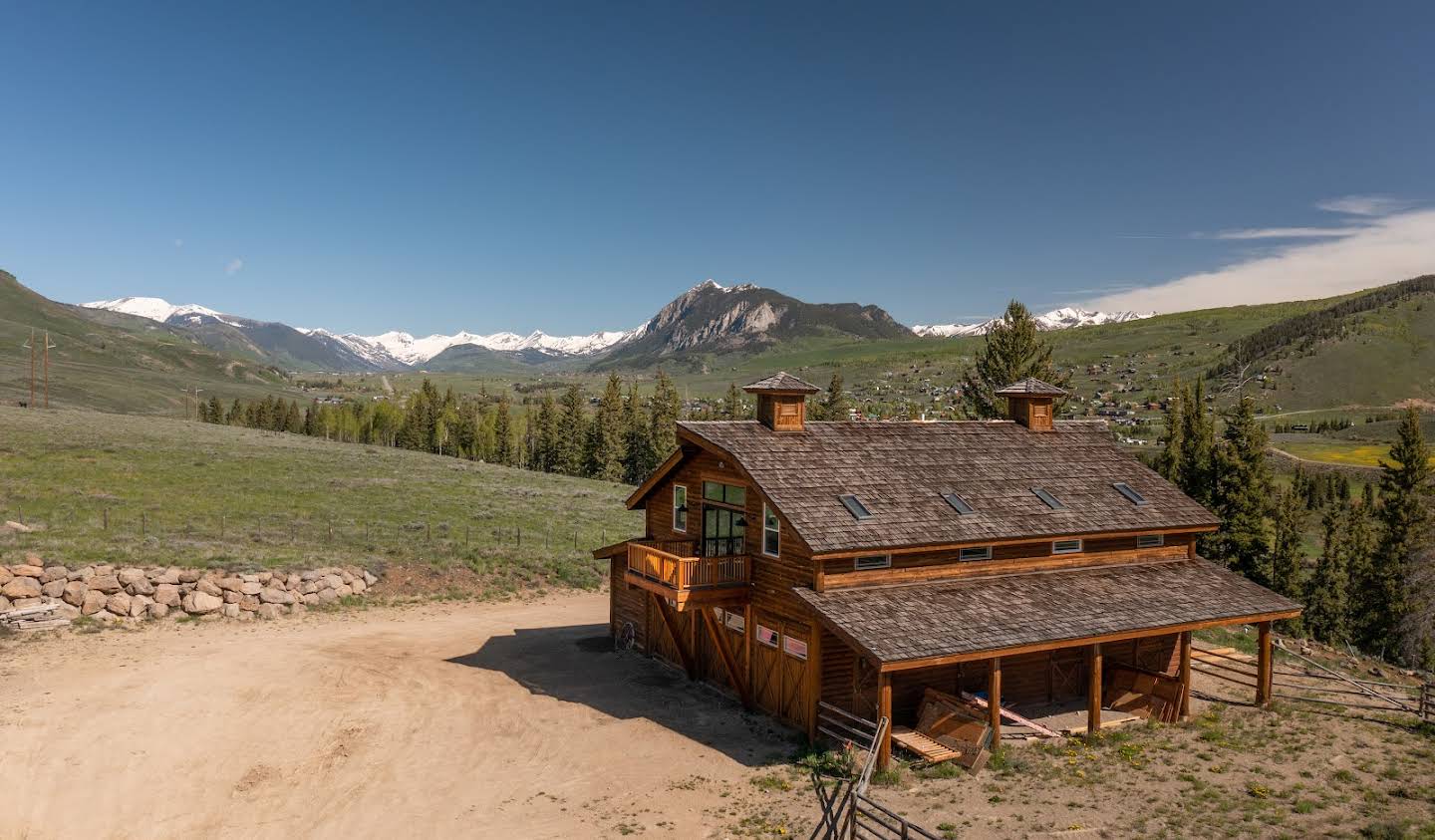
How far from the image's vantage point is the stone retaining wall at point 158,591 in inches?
1133

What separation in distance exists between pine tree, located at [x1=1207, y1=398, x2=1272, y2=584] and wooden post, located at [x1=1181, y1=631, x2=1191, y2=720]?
23.7 m

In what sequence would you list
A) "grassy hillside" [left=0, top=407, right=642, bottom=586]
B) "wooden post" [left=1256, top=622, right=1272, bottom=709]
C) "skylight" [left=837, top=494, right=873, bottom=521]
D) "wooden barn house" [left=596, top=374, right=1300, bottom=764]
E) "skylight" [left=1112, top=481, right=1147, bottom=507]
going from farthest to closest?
"grassy hillside" [left=0, top=407, right=642, bottom=586]
"skylight" [left=1112, top=481, right=1147, bottom=507]
"wooden post" [left=1256, top=622, right=1272, bottom=709]
"skylight" [left=837, top=494, right=873, bottom=521]
"wooden barn house" [left=596, top=374, right=1300, bottom=764]

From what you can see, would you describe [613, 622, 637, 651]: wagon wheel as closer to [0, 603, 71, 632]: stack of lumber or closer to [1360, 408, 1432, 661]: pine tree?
[0, 603, 71, 632]: stack of lumber

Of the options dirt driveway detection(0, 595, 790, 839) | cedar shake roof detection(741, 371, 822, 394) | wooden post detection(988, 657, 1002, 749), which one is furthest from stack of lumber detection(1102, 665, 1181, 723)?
cedar shake roof detection(741, 371, 822, 394)

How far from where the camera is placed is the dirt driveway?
55.1ft

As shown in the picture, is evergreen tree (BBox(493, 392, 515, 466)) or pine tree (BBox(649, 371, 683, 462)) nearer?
pine tree (BBox(649, 371, 683, 462))

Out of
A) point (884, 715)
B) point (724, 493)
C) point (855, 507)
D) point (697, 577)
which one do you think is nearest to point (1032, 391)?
point (855, 507)

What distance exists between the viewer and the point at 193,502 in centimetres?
4344

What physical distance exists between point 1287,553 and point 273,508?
53.8 meters

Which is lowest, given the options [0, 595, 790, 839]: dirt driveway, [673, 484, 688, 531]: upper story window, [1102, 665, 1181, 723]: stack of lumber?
[0, 595, 790, 839]: dirt driveway

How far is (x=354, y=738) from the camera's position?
2061cm

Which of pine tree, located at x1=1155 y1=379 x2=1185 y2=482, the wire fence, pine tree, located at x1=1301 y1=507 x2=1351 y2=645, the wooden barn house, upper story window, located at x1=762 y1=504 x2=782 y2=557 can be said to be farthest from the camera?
pine tree, located at x1=1155 y1=379 x2=1185 y2=482

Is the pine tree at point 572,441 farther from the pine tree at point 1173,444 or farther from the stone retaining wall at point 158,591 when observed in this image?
the stone retaining wall at point 158,591

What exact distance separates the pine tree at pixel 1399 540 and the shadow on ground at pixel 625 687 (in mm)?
A: 38833
